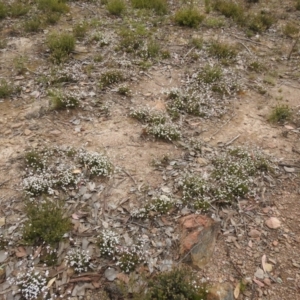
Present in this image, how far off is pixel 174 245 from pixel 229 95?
16.4ft

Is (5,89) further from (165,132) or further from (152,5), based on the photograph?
(152,5)

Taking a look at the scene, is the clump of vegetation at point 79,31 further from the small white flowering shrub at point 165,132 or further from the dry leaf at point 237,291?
the dry leaf at point 237,291

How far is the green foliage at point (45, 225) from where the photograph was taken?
5402 mm

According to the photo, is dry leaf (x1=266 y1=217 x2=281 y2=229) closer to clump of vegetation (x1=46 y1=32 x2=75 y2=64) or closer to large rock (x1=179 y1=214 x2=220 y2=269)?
large rock (x1=179 y1=214 x2=220 y2=269)

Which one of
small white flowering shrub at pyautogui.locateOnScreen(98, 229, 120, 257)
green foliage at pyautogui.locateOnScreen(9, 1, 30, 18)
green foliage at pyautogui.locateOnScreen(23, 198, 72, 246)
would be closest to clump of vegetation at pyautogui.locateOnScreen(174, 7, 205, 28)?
green foliage at pyautogui.locateOnScreen(9, 1, 30, 18)

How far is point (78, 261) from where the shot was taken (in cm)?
522

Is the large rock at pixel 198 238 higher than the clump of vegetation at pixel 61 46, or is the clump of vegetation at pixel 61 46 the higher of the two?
the clump of vegetation at pixel 61 46

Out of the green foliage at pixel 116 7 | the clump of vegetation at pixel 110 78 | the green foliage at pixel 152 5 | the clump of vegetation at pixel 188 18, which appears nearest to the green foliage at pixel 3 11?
the green foliage at pixel 116 7

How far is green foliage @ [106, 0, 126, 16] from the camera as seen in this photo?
39.0 ft

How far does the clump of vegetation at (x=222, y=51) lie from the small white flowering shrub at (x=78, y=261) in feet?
24.5

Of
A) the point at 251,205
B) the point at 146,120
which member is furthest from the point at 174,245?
the point at 146,120

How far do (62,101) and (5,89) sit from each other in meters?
1.61

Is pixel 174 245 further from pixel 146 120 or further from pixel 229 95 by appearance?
pixel 229 95

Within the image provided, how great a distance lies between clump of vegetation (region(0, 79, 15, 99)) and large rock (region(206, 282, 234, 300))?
6745 mm
